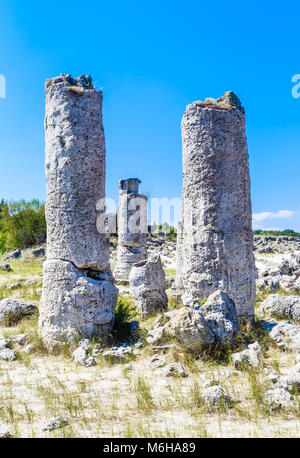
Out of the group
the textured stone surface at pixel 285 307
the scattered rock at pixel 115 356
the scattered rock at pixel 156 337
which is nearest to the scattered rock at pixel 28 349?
the scattered rock at pixel 115 356

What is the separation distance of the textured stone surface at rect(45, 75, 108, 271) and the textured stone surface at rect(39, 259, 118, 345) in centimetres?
24

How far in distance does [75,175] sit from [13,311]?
3.00 meters

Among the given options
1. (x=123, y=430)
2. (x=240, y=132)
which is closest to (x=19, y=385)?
(x=123, y=430)

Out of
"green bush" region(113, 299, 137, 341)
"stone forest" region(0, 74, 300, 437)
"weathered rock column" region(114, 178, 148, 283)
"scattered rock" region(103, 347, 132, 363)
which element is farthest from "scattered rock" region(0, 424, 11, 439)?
"weathered rock column" region(114, 178, 148, 283)

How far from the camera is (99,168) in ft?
20.8

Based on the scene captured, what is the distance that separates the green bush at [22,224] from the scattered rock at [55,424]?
25202 millimetres

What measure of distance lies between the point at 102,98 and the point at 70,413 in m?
4.95

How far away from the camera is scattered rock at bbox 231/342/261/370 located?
4.64 metres

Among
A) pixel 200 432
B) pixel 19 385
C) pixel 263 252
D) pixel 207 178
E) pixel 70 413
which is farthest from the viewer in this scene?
pixel 263 252

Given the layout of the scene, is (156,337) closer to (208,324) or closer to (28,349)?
(208,324)

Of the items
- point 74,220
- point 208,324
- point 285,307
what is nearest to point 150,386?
point 208,324

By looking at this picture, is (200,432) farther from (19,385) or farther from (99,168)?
(99,168)

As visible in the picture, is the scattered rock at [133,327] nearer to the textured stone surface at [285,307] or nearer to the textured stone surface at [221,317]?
the textured stone surface at [221,317]
